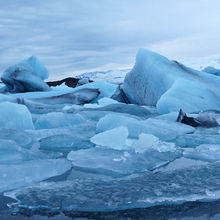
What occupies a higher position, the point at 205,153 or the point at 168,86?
the point at 205,153

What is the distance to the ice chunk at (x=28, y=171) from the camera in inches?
55.1

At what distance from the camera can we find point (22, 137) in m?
2.19

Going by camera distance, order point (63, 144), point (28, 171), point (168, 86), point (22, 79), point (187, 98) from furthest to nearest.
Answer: point (22, 79)
point (168, 86)
point (187, 98)
point (63, 144)
point (28, 171)

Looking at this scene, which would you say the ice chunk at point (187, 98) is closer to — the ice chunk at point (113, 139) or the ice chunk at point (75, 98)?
the ice chunk at point (75, 98)

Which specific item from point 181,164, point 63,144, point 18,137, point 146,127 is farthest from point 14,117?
point 181,164

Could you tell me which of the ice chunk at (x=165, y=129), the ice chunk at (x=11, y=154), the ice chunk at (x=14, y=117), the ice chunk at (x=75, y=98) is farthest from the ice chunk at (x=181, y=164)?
the ice chunk at (x=75, y=98)

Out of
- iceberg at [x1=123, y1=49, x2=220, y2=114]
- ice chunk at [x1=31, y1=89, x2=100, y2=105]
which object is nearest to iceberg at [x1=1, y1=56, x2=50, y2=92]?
ice chunk at [x1=31, y1=89, x2=100, y2=105]

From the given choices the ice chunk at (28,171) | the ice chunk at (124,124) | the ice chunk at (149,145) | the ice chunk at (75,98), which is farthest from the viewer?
the ice chunk at (75,98)

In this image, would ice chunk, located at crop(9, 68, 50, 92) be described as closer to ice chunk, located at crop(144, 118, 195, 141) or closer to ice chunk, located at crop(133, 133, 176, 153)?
ice chunk, located at crop(144, 118, 195, 141)

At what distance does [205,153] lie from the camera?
1847 mm

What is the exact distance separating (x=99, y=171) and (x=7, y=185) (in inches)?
15.5

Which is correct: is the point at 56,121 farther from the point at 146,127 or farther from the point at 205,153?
the point at 205,153

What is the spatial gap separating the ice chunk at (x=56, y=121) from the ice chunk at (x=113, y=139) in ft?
3.18

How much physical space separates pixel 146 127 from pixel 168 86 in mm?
2232
